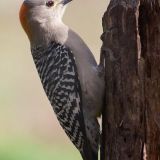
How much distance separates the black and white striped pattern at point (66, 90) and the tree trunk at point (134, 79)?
75 cm

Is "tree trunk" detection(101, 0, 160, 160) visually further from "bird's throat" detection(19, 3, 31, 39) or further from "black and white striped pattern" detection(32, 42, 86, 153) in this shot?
"bird's throat" detection(19, 3, 31, 39)

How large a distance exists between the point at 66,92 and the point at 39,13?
3.25ft

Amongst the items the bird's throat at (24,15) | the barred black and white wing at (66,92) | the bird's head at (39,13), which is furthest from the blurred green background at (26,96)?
the barred black and white wing at (66,92)

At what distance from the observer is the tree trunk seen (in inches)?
301

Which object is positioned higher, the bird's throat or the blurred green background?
the bird's throat

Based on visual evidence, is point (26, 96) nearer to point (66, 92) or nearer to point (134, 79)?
point (66, 92)

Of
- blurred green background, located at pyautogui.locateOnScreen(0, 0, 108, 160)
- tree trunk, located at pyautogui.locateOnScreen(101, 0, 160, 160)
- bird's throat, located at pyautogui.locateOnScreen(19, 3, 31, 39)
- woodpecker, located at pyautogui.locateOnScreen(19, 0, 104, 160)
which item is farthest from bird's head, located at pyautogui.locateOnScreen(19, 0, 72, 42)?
blurred green background, located at pyautogui.locateOnScreen(0, 0, 108, 160)

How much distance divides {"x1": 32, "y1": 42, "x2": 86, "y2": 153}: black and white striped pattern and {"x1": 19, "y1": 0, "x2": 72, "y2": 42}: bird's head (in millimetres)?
340

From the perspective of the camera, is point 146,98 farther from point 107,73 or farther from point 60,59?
→ point 60,59

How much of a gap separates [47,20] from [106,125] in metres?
1.62

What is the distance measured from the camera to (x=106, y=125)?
8117 millimetres

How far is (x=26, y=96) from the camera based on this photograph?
53.2 ft

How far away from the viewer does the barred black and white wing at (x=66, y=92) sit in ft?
28.6

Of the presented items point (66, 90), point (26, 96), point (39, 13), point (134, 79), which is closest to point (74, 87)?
point (66, 90)
